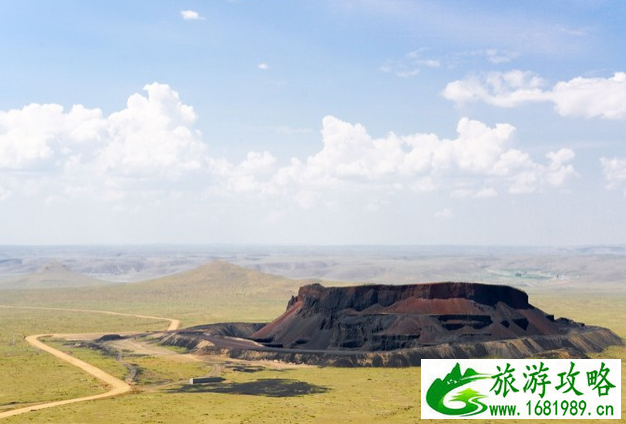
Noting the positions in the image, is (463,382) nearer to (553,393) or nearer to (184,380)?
(553,393)

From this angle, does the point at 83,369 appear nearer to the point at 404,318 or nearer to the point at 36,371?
the point at 36,371

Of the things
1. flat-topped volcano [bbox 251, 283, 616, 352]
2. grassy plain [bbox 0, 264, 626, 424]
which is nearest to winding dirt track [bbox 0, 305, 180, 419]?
grassy plain [bbox 0, 264, 626, 424]

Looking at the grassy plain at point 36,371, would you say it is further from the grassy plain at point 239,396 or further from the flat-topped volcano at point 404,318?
the flat-topped volcano at point 404,318

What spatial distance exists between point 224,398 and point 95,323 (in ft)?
347

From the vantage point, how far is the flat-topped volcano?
118938mm

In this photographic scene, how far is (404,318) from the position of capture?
12219 centimetres

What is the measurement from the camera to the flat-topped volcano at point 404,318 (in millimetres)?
118938

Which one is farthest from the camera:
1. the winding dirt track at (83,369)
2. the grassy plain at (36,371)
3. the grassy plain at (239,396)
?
the grassy plain at (36,371)

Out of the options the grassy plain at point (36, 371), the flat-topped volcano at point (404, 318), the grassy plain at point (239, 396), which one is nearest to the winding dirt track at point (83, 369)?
the grassy plain at point (36, 371)

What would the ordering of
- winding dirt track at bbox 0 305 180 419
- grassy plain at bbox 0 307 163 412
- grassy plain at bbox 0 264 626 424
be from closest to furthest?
grassy plain at bbox 0 264 626 424 < winding dirt track at bbox 0 305 180 419 < grassy plain at bbox 0 307 163 412

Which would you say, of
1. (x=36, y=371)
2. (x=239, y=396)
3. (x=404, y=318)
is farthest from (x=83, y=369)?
(x=404, y=318)

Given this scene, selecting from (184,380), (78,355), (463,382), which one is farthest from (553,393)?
(78,355)

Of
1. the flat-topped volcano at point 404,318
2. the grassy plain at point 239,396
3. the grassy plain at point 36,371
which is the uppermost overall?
the flat-topped volcano at point 404,318

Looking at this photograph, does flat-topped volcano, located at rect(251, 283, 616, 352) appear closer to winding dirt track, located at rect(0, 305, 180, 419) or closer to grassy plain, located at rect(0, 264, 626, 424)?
grassy plain, located at rect(0, 264, 626, 424)
